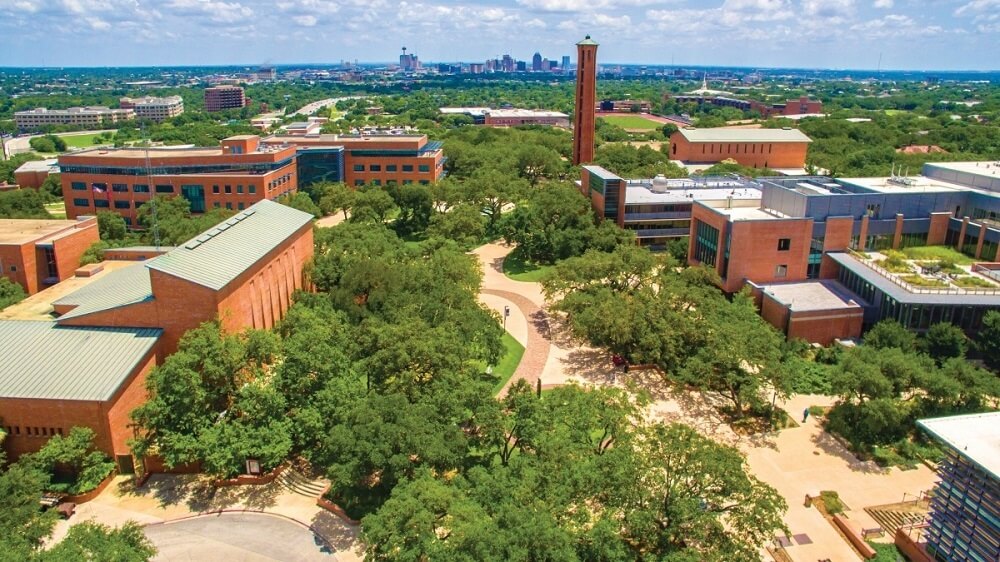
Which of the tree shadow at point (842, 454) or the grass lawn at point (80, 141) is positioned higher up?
the grass lawn at point (80, 141)

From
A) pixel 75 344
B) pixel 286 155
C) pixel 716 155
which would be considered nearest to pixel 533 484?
pixel 75 344

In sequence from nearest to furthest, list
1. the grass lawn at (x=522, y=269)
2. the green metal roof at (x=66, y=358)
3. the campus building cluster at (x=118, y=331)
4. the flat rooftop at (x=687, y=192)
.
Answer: the campus building cluster at (x=118, y=331)
the green metal roof at (x=66, y=358)
the grass lawn at (x=522, y=269)
the flat rooftop at (x=687, y=192)

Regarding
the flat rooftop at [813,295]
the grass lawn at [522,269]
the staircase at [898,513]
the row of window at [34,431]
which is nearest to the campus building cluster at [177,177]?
the grass lawn at [522,269]

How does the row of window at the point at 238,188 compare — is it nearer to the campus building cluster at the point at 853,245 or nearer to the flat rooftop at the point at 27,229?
the flat rooftop at the point at 27,229

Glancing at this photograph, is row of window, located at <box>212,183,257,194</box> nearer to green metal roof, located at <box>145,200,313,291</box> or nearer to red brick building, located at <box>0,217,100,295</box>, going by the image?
Result: red brick building, located at <box>0,217,100,295</box>

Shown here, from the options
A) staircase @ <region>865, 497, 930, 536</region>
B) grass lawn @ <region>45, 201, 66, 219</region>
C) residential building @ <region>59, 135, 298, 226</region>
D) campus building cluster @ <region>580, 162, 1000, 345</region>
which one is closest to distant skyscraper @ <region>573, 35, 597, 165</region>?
campus building cluster @ <region>580, 162, 1000, 345</region>

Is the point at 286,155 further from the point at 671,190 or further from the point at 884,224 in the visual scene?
the point at 884,224

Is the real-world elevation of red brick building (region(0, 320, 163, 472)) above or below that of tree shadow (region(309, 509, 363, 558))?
Answer: above
